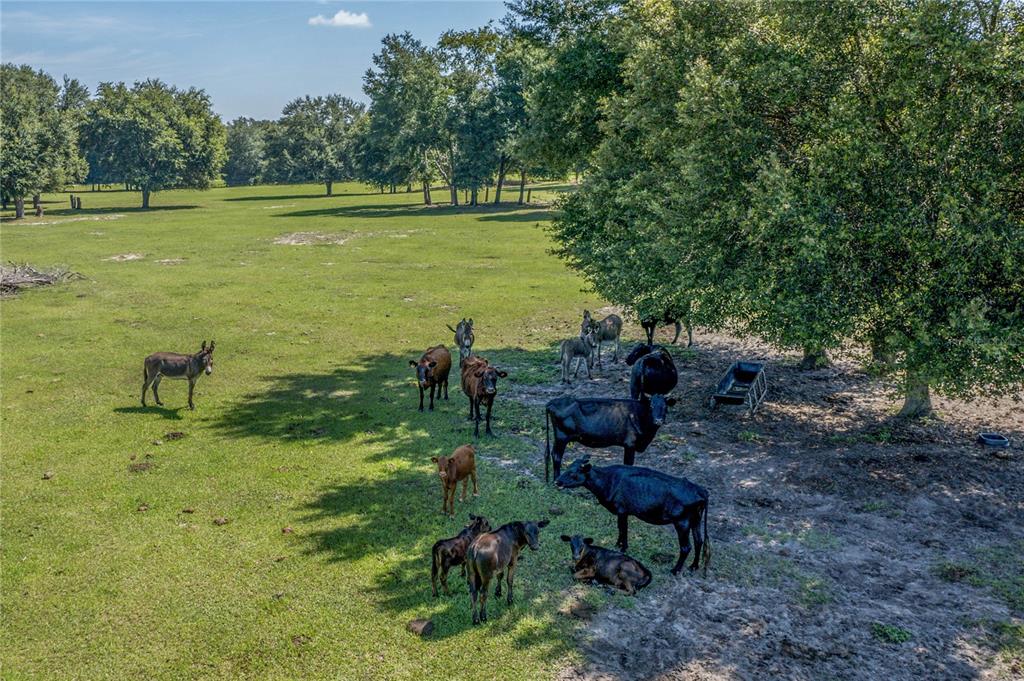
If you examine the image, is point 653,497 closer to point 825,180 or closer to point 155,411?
point 825,180

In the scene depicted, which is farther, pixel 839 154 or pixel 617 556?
pixel 839 154

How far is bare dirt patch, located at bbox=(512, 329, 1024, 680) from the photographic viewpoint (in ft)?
29.7

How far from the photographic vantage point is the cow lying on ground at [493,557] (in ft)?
30.7

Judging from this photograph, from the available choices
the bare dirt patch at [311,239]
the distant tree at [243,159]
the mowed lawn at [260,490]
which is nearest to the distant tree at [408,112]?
the bare dirt patch at [311,239]

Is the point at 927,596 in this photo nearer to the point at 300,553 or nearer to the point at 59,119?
the point at 300,553

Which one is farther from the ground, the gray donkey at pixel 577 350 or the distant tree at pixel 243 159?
the distant tree at pixel 243 159

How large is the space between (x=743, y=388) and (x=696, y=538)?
29.3 feet

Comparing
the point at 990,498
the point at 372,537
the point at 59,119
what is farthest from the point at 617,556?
the point at 59,119

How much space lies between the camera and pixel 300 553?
11.6 metres

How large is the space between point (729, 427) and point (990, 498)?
5719 mm

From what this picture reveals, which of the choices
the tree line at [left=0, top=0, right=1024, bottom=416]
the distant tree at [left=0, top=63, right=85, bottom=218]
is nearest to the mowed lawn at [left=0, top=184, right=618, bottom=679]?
the tree line at [left=0, top=0, right=1024, bottom=416]

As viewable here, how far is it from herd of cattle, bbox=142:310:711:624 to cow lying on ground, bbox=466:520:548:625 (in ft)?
0.05

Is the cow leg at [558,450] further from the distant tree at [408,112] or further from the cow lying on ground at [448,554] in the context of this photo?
the distant tree at [408,112]

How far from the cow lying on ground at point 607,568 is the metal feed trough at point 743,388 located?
867 centimetres
